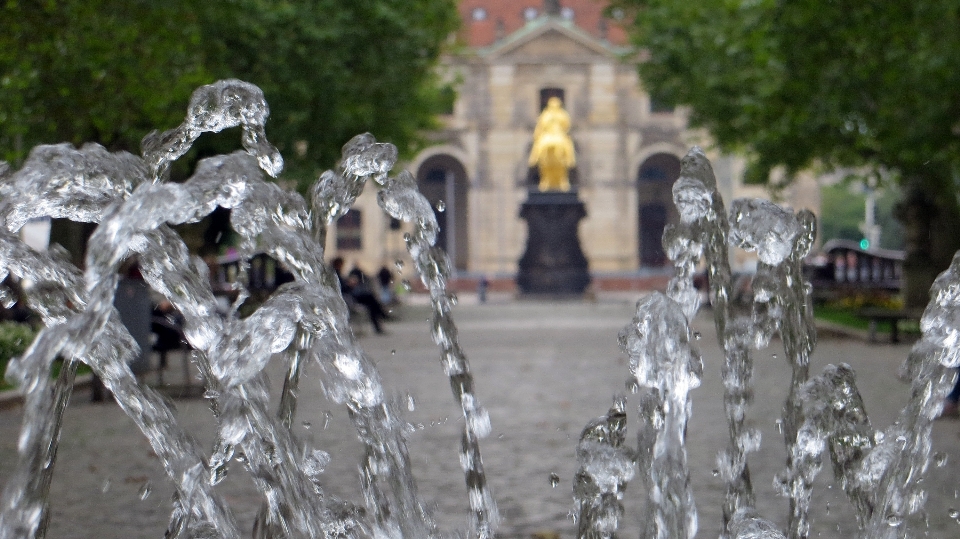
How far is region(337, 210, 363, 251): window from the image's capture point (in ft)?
237

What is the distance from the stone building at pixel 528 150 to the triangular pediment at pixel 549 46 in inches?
1.9

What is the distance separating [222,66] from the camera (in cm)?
2392

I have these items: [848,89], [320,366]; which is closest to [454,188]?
[848,89]

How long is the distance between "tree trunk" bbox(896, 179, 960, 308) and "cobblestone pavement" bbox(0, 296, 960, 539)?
19.2ft

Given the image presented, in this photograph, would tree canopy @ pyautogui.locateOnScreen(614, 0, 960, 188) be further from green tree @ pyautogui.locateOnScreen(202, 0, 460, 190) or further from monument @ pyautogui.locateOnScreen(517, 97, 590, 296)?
monument @ pyautogui.locateOnScreen(517, 97, 590, 296)

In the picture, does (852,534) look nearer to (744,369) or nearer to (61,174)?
(744,369)

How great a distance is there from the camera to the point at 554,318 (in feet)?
106

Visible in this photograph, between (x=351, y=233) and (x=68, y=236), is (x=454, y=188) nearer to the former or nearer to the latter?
(x=351, y=233)

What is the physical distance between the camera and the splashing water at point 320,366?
15.0 ft

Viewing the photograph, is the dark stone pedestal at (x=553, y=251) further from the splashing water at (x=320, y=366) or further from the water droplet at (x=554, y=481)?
the splashing water at (x=320, y=366)

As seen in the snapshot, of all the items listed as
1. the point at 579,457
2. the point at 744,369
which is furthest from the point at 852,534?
the point at 579,457

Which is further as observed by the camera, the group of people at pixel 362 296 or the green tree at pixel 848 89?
the group of people at pixel 362 296

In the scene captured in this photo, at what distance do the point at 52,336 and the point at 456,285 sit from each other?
57.7m

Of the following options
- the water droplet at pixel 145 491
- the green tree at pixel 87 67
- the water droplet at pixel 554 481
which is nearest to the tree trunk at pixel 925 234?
the green tree at pixel 87 67
